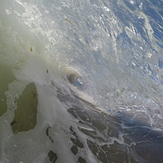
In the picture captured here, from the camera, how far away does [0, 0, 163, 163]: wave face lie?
318 cm

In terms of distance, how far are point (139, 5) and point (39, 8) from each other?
23.4 ft

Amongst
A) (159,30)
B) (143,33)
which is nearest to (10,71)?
(143,33)

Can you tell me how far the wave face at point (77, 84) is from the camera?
3182 millimetres

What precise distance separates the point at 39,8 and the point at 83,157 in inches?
248

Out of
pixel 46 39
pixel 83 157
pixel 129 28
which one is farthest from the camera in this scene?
pixel 129 28

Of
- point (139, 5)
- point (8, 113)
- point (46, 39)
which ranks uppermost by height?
point (139, 5)

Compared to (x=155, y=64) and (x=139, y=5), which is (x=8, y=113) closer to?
(x=155, y=64)

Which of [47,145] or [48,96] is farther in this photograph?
[48,96]

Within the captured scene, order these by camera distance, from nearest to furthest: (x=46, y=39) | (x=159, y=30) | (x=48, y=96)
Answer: (x=48, y=96), (x=46, y=39), (x=159, y=30)

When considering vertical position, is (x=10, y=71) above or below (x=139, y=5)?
below

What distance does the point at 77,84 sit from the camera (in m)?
5.57

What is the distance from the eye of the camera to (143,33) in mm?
9852

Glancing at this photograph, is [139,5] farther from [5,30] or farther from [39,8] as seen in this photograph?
[5,30]

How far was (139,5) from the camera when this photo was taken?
11555mm
